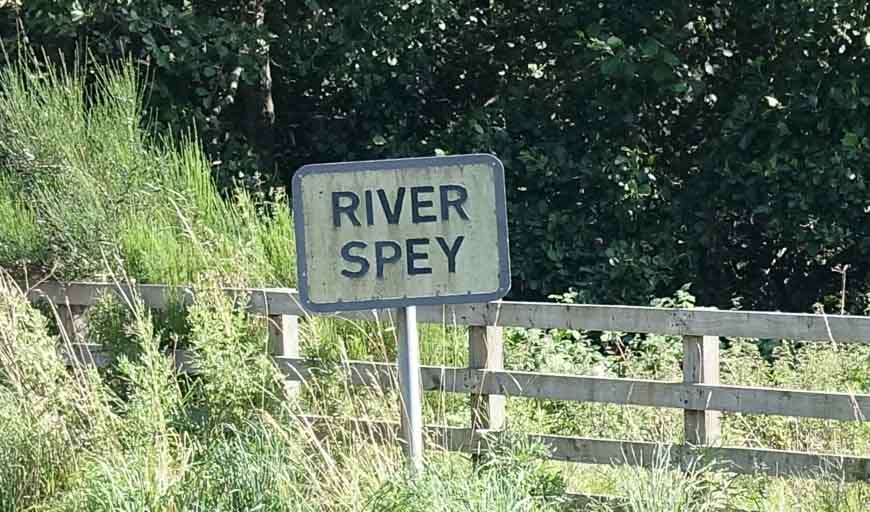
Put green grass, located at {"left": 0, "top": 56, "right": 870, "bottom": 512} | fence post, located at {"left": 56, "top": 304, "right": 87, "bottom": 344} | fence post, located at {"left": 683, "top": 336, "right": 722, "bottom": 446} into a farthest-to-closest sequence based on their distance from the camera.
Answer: fence post, located at {"left": 56, "top": 304, "right": 87, "bottom": 344}, fence post, located at {"left": 683, "top": 336, "right": 722, "bottom": 446}, green grass, located at {"left": 0, "top": 56, "right": 870, "bottom": 512}

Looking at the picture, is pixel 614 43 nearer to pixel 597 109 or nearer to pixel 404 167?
pixel 597 109

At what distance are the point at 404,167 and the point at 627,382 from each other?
1.95m

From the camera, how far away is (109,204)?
8.69 meters

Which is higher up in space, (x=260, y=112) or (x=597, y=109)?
(x=260, y=112)

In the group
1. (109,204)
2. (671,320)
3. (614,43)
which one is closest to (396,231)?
(671,320)

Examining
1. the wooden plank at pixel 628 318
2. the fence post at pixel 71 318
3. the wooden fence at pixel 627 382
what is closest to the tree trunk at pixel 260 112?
the fence post at pixel 71 318

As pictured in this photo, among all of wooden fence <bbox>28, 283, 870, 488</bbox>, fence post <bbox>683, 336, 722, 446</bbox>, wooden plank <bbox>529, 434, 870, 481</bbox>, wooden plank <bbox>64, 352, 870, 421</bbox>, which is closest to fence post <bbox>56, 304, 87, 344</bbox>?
wooden plank <bbox>64, 352, 870, 421</bbox>

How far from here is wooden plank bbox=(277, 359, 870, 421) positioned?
238 inches

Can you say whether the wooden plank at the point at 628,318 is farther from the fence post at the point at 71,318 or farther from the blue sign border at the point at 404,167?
Answer: the blue sign border at the point at 404,167

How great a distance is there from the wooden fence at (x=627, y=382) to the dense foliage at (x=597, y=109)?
12.8ft

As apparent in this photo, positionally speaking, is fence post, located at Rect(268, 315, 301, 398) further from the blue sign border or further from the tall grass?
the blue sign border

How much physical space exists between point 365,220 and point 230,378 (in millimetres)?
1554

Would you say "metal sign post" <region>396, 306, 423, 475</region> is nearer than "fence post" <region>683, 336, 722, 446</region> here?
Yes

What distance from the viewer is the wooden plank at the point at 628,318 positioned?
602 cm
